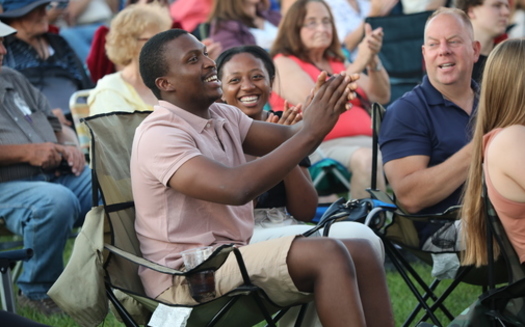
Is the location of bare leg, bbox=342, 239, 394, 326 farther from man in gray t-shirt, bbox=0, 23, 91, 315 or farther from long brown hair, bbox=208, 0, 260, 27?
long brown hair, bbox=208, 0, 260, 27

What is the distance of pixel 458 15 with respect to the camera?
452cm

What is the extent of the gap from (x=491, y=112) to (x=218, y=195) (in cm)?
121

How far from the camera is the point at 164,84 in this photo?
341 cm

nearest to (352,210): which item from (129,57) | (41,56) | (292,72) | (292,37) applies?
(292,72)

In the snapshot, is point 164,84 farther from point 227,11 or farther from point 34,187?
point 227,11

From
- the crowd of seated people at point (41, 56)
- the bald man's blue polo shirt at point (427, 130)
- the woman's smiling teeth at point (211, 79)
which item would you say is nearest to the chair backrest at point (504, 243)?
the bald man's blue polo shirt at point (427, 130)

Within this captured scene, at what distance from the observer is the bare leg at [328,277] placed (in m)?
2.95

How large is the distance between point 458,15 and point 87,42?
4220 mm

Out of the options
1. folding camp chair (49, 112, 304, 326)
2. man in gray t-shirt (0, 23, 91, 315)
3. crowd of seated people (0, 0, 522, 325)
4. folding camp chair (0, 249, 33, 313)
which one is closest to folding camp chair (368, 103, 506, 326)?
crowd of seated people (0, 0, 522, 325)

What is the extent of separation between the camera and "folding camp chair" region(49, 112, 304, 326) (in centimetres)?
308

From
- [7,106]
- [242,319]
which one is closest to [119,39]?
[7,106]

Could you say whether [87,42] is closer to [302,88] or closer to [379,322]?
[302,88]

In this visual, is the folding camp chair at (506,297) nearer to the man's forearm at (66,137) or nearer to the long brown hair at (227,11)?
the man's forearm at (66,137)

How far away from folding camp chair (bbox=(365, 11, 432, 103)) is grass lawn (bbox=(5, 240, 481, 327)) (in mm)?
2644
